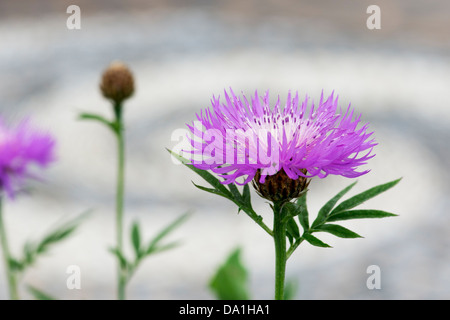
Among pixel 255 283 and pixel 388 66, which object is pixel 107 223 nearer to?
pixel 255 283

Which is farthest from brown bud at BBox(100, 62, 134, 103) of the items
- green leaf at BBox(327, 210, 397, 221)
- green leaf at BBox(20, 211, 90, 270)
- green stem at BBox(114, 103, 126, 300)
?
green leaf at BBox(327, 210, 397, 221)

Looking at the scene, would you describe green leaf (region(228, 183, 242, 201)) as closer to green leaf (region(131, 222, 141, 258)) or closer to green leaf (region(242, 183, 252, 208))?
green leaf (region(242, 183, 252, 208))

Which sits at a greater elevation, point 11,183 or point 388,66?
point 388,66

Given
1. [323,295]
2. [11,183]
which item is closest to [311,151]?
[11,183]

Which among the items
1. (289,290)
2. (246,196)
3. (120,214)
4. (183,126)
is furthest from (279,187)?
(183,126)

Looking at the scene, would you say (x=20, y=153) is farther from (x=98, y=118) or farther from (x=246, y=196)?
(x=246, y=196)

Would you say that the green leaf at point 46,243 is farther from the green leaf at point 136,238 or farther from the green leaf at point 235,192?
the green leaf at point 235,192
